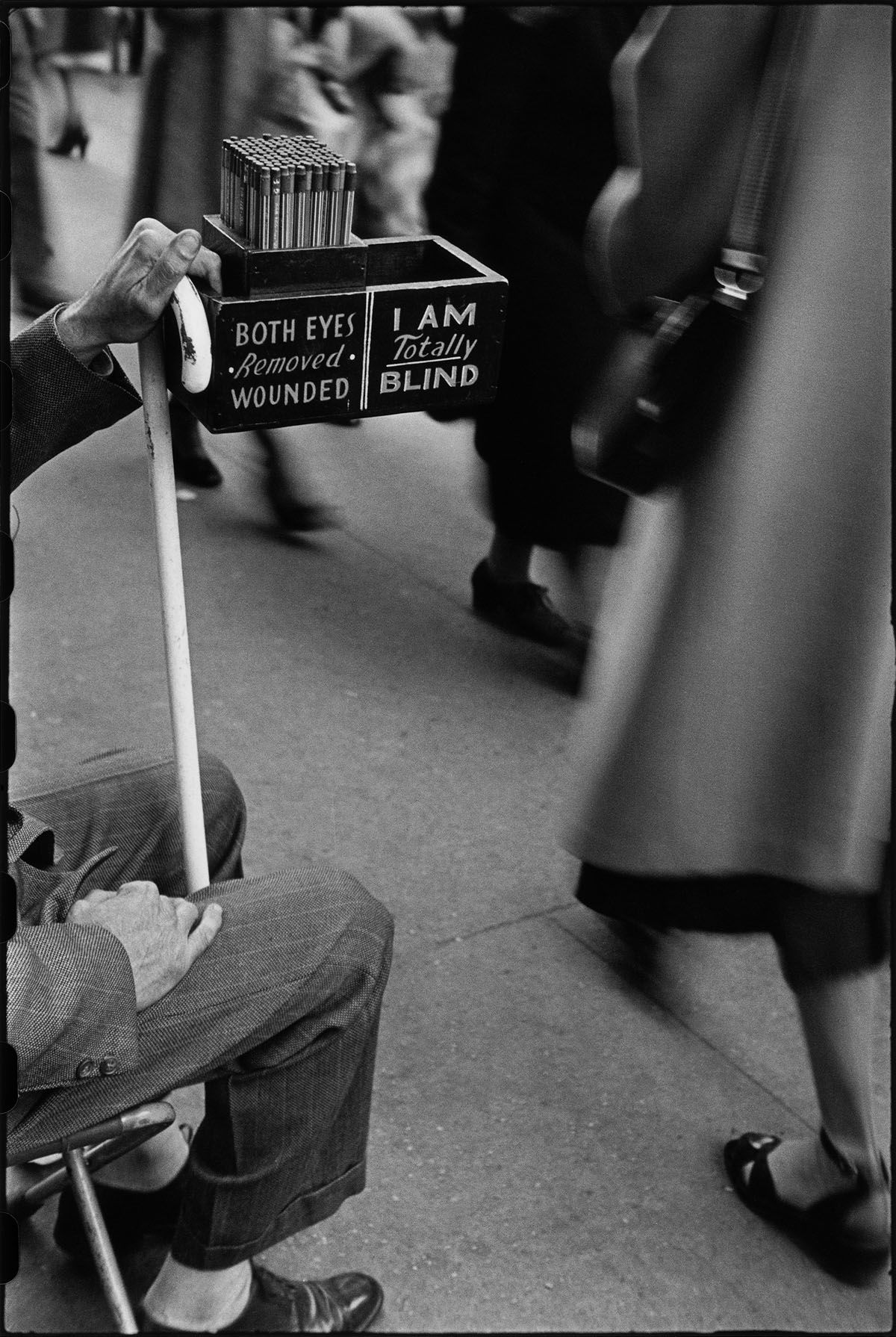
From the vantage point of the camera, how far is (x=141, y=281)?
4.78 feet

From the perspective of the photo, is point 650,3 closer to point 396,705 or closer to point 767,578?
point 767,578

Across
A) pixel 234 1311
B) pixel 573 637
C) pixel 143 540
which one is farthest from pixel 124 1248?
pixel 143 540

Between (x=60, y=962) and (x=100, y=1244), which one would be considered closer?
(x=60, y=962)

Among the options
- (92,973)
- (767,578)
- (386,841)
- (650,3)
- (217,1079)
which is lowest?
(386,841)

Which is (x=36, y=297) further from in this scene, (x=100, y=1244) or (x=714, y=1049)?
(x=100, y=1244)

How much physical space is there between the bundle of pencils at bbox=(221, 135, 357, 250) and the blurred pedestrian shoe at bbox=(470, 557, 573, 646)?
6.74 feet

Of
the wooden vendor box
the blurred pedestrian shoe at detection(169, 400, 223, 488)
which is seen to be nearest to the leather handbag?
the wooden vendor box

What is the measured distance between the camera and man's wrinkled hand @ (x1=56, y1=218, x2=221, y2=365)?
4.66 feet

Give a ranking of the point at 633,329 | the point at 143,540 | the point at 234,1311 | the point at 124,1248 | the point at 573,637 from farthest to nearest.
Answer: the point at 143,540 → the point at 573,637 → the point at 633,329 → the point at 124,1248 → the point at 234,1311

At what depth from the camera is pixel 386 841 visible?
9.35 feet

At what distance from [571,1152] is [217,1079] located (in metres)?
0.76

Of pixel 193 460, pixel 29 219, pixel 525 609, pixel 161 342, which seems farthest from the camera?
pixel 29 219

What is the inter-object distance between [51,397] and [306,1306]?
1.11 metres

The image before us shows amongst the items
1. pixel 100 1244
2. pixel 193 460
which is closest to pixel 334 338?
pixel 100 1244
